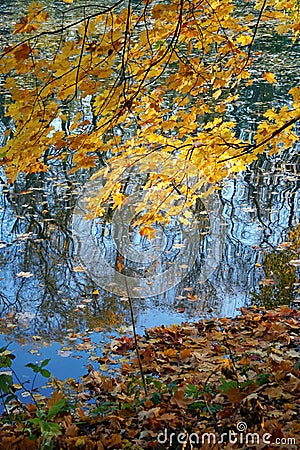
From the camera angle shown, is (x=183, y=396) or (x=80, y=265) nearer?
(x=183, y=396)

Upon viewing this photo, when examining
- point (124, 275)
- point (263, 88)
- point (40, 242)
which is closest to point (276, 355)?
point (124, 275)

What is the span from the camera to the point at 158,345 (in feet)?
13.6

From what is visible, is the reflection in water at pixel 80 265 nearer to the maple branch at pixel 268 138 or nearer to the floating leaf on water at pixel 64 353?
the floating leaf on water at pixel 64 353

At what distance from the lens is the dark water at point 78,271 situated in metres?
4.46

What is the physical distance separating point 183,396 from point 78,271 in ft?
9.21

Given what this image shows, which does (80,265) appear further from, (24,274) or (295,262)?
(295,262)

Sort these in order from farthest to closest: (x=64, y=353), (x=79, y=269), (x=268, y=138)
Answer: (x=79, y=269)
(x=64, y=353)
(x=268, y=138)

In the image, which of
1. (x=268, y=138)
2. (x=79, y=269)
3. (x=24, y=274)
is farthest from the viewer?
(x=79, y=269)

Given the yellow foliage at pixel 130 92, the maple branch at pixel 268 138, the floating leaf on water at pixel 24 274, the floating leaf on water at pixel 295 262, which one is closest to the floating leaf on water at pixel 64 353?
the yellow foliage at pixel 130 92

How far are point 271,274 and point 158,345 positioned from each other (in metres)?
1.63

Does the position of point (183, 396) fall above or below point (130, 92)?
below

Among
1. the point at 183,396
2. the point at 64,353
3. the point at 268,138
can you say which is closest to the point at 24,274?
the point at 64,353

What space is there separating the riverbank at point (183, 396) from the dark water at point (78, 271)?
0.35 m

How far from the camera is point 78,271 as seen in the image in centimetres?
545
